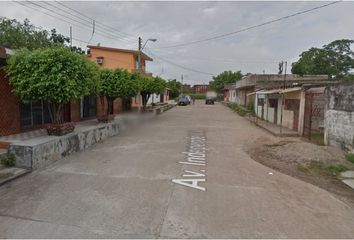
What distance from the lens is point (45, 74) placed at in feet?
24.6

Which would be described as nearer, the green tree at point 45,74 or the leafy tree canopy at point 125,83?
the green tree at point 45,74

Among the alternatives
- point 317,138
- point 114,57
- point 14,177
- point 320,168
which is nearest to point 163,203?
point 14,177

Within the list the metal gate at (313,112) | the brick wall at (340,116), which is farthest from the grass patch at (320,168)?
the metal gate at (313,112)

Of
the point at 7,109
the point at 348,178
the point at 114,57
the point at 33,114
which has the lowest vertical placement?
the point at 348,178

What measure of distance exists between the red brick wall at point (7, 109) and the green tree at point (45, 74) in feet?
2.78

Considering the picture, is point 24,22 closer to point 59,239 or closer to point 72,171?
point 72,171

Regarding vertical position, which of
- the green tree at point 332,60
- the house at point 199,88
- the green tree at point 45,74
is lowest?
the green tree at point 45,74

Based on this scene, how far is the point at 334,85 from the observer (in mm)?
10734

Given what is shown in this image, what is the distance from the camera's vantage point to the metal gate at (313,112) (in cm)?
1320

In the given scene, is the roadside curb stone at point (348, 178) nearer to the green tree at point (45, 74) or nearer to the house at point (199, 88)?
the green tree at point (45, 74)

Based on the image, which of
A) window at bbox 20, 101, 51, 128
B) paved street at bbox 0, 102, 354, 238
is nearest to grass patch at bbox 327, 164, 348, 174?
paved street at bbox 0, 102, 354, 238

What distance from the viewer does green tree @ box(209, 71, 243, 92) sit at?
74.0 metres

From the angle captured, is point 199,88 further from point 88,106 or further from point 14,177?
point 14,177

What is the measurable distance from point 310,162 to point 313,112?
6.71 meters
